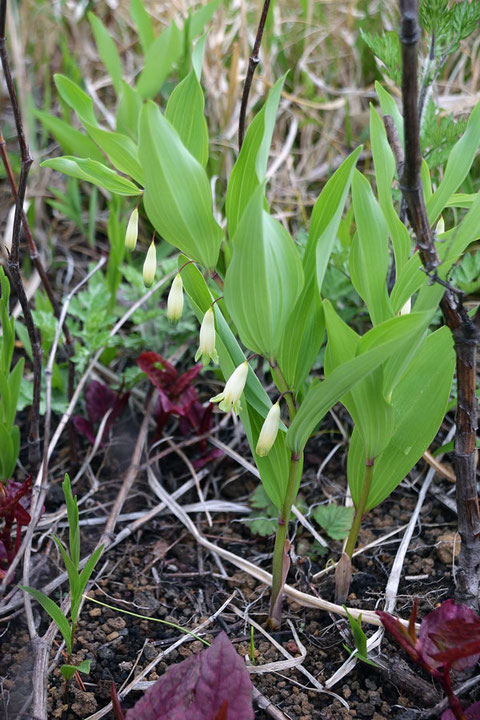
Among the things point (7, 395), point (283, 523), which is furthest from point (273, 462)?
point (7, 395)

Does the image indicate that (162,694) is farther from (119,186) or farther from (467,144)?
(467,144)

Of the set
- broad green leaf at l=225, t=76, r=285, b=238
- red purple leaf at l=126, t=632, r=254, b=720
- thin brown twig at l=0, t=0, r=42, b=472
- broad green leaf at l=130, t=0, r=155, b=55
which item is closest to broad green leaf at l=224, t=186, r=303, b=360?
broad green leaf at l=225, t=76, r=285, b=238

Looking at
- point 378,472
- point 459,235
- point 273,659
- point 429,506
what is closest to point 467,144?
point 459,235

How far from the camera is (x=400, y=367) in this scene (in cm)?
118

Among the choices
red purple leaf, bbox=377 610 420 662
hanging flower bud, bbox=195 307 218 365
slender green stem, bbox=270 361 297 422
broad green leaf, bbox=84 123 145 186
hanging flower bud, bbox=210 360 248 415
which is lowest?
red purple leaf, bbox=377 610 420 662

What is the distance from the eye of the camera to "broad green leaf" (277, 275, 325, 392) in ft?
3.92

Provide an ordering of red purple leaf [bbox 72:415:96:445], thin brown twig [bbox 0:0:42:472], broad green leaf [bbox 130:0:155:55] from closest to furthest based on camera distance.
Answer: thin brown twig [bbox 0:0:42:472]
red purple leaf [bbox 72:415:96:445]
broad green leaf [bbox 130:0:155:55]

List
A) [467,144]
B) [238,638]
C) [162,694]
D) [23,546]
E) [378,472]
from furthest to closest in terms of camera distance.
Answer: [23,546]
[238,638]
[378,472]
[467,144]
[162,694]

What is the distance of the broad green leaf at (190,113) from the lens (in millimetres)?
1281

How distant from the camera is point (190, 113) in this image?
1.30 m

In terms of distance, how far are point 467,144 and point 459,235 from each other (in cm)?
22

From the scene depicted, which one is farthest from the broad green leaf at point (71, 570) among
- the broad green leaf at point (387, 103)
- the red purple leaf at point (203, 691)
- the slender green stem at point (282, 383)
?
the broad green leaf at point (387, 103)

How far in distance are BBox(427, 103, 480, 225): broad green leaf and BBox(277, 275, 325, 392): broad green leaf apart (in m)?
0.31

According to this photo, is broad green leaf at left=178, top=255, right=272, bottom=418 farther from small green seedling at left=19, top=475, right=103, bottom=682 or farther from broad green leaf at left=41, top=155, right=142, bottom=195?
small green seedling at left=19, top=475, right=103, bottom=682
